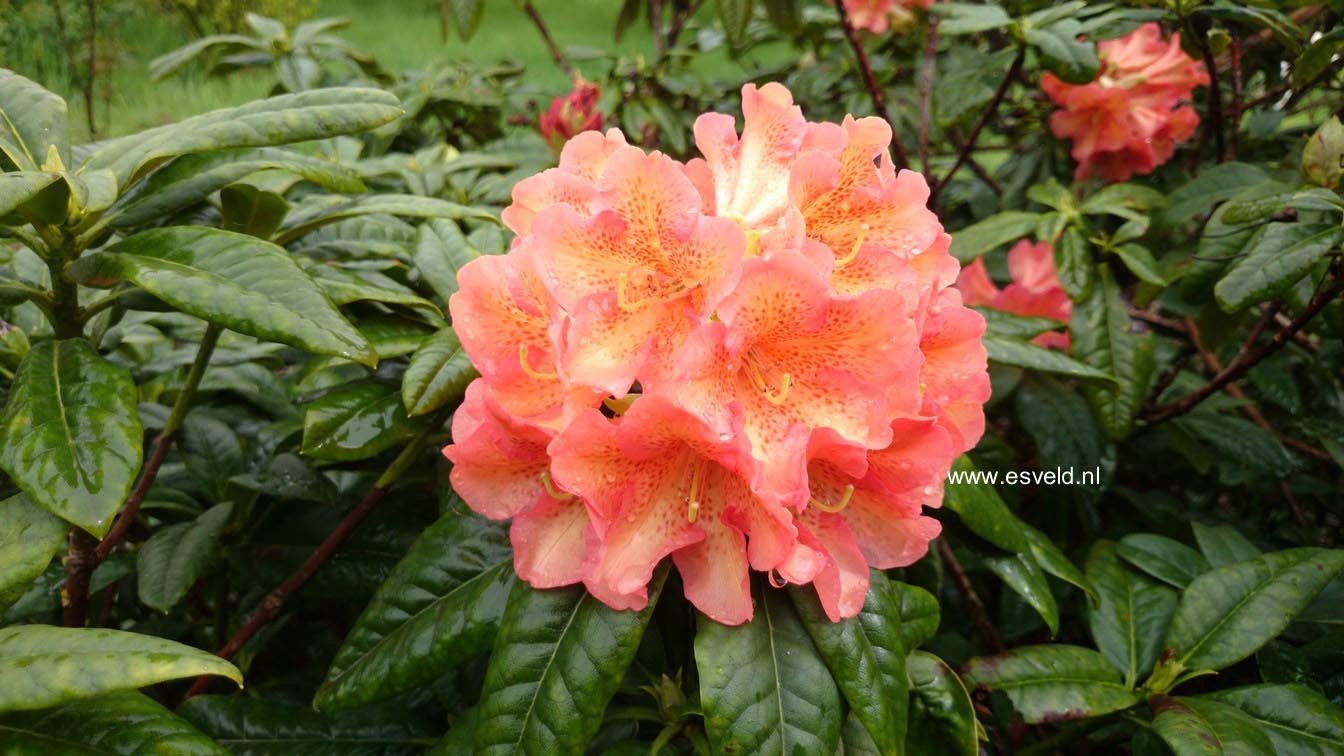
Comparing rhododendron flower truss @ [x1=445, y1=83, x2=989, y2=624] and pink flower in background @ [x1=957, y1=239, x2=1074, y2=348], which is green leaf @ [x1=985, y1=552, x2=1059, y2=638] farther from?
pink flower in background @ [x1=957, y1=239, x2=1074, y2=348]

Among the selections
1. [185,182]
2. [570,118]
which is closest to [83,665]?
Answer: [185,182]

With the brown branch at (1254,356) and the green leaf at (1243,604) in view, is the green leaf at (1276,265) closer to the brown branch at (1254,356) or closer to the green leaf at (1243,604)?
the brown branch at (1254,356)

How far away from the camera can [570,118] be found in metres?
2.34

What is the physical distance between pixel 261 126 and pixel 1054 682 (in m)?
1.03

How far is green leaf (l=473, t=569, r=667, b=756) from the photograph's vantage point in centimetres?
75

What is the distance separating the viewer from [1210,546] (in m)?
1.30

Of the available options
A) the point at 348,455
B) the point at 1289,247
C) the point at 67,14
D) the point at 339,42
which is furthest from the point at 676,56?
the point at 67,14

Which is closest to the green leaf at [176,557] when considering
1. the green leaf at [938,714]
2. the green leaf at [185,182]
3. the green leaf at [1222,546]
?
the green leaf at [185,182]

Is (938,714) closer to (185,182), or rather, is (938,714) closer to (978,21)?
(185,182)

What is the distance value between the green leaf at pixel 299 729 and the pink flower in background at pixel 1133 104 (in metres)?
1.66

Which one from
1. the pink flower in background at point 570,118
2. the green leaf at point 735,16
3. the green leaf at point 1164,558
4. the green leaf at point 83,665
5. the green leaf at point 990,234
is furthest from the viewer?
the pink flower in background at point 570,118

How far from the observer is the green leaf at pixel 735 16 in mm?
2156

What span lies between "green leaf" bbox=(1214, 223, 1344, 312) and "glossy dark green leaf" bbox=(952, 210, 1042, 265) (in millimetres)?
361

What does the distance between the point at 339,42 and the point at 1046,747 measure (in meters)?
2.16
